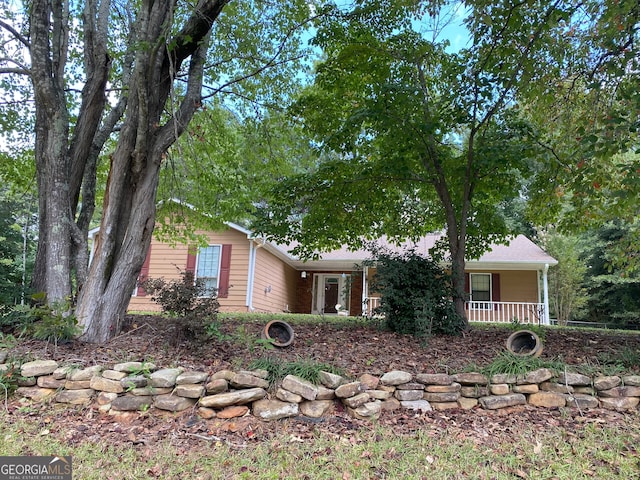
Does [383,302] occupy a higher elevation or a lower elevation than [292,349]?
higher

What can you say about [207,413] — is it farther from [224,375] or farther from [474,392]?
[474,392]

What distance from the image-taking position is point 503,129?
5691 mm

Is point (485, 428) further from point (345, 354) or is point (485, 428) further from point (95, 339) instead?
point (95, 339)

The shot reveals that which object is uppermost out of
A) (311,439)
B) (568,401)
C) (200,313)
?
(200,313)

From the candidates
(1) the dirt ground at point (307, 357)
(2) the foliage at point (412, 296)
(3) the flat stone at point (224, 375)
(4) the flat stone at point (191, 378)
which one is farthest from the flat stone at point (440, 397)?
(4) the flat stone at point (191, 378)

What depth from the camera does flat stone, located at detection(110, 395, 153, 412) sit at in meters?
3.39

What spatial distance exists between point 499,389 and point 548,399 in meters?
0.43

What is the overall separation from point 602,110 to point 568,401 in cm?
412

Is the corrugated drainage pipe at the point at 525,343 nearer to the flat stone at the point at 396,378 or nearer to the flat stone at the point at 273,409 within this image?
the flat stone at the point at 396,378

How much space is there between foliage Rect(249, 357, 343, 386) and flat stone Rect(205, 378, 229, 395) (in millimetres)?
302

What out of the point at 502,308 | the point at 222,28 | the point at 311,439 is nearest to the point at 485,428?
the point at 311,439

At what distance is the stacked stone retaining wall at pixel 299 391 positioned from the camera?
11.1 ft

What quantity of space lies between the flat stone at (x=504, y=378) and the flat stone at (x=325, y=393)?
1461 mm

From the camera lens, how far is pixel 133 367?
3580 mm
